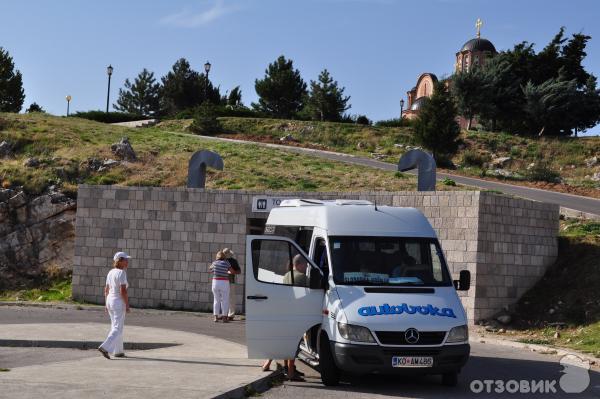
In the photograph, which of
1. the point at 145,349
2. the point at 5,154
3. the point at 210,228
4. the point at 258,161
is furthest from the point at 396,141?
the point at 145,349

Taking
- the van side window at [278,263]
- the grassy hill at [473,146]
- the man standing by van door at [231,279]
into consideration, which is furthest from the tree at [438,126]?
the van side window at [278,263]

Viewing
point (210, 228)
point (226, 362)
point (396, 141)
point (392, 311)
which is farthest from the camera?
point (396, 141)

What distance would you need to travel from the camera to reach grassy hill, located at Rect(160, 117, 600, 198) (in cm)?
4556

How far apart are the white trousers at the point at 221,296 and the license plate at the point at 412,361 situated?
892 centimetres

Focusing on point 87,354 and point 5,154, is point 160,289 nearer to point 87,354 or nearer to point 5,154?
point 87,354

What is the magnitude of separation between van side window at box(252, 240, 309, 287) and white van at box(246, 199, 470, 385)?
0.6 inches

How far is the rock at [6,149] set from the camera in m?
33.7

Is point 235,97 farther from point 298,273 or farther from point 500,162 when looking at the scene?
point 298,273

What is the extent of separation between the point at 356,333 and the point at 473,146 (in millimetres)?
45961

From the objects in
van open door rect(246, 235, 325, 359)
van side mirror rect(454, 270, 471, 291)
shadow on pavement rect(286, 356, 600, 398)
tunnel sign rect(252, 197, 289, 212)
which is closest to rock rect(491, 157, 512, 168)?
tunnel sign rect(252, 197, 289, 212)

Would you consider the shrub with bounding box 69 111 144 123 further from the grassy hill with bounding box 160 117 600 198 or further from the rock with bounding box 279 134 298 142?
the rock with bounding box 279 134 298 142

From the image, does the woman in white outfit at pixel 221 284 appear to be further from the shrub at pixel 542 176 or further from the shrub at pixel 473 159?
the shrub at pixel 473 159

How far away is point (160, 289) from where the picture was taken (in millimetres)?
21734

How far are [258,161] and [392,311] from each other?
1072 inches
